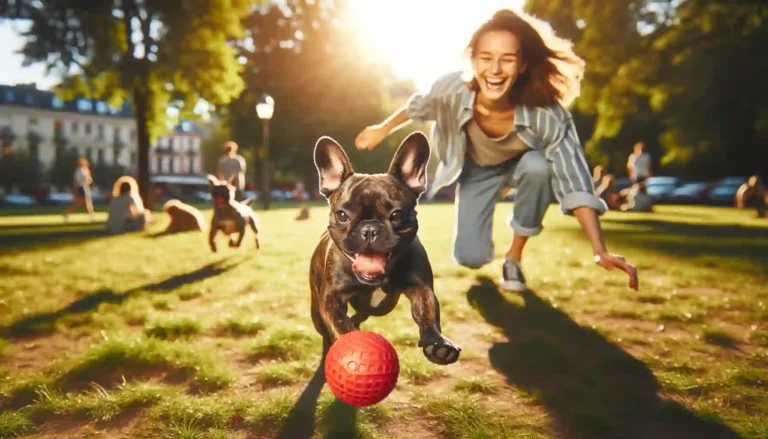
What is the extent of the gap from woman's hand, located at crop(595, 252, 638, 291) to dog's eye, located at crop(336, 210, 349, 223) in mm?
1962

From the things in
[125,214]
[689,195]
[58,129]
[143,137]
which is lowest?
[125,214]

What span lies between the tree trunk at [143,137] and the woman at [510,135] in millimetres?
18184

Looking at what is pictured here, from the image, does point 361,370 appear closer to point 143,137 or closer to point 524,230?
point 524,230

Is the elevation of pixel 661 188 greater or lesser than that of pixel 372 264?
greater

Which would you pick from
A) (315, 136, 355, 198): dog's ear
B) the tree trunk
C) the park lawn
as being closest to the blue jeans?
the park lawn

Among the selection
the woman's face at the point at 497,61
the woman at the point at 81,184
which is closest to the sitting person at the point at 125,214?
the woman at the point at 81,184

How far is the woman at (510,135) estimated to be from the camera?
14.4ft

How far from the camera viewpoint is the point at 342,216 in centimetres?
285

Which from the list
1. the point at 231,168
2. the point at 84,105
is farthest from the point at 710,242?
the point at 84,105

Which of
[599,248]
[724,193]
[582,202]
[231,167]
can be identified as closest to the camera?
[599,248]

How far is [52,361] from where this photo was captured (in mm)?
3826

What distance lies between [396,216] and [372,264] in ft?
0.88

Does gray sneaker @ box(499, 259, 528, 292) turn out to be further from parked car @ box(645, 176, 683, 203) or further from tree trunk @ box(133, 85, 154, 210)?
parked car @ box(645, 176, 683, 203)

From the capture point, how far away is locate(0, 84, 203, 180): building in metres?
75.2
